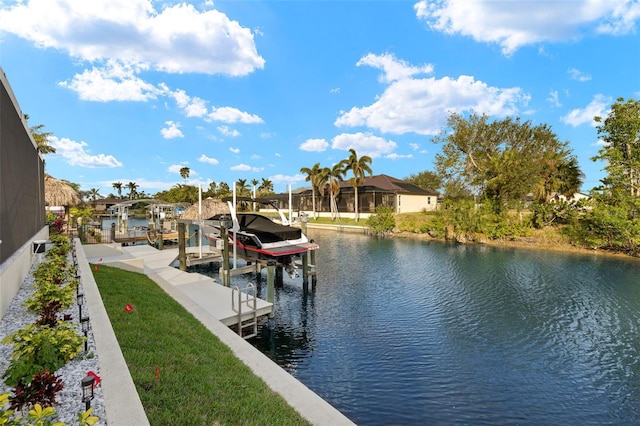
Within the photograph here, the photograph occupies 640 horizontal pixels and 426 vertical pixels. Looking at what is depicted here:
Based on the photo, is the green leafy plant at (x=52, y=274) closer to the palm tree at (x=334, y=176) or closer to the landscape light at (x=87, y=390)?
the landscape light at (x=87, y=390)

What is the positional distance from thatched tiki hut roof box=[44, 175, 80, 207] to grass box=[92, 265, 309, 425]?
26968 mm

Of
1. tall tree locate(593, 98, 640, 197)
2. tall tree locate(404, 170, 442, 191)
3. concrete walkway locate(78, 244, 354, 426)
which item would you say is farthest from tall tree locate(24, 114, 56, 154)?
tall tree locate(404, 170, 442, 191)

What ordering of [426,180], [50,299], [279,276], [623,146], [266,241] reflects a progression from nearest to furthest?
[50,299] < [266,241] < [279,276] < [623,146] < [426,180]

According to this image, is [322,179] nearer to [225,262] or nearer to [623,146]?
[623,146]

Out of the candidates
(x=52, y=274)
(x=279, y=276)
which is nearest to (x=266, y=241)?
(x=279, y=276)

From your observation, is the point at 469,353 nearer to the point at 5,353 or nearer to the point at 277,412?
the point at 277,412

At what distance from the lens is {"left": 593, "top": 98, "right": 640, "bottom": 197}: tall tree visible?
23.4 metres

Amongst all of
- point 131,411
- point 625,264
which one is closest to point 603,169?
point 625,264

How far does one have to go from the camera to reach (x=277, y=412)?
4457 mm

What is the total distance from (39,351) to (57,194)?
102ft

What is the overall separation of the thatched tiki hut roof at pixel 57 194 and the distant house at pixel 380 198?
118ft

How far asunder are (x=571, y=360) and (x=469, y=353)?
2594 mm

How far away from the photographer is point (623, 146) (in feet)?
79.6

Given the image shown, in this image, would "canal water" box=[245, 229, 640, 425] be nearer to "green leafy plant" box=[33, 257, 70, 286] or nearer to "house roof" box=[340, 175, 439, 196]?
"green leafy plant" box=[33, 257, 70, 286]
